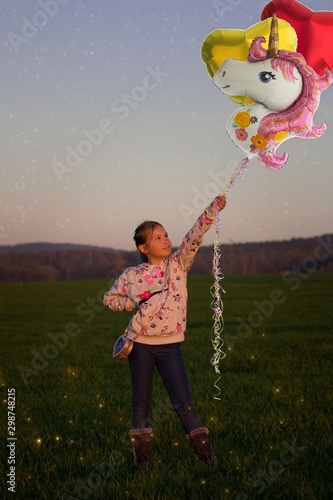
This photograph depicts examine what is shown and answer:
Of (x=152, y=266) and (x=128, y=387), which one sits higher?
(x=152, y=266)

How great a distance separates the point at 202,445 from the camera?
4.40 metres

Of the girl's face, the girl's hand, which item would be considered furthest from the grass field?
the girl's hand

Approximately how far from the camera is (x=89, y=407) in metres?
6.37

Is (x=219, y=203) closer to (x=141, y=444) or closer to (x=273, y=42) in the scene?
(x=273, y=42)

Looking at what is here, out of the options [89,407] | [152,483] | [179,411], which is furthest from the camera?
[89,407]

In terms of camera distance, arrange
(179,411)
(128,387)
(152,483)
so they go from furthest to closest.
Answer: (128,387)
(179,411)
(152,483)

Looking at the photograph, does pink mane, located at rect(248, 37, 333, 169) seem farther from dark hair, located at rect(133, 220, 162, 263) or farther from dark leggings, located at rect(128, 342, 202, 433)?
dark leggings, located at rect(128, 342, 202, 433)

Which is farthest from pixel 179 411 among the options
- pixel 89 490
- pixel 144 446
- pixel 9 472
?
pixel 9 472

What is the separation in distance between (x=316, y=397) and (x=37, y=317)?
38.9 feet

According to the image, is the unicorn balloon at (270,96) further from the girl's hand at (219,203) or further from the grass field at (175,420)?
the grass field at (175,420)

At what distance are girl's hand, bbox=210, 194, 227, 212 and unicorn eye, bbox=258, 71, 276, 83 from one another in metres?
0.99

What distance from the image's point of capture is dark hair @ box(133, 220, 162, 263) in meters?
4.52

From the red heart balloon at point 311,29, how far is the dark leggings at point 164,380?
2.49 metres

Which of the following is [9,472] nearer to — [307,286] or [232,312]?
[232,312]
